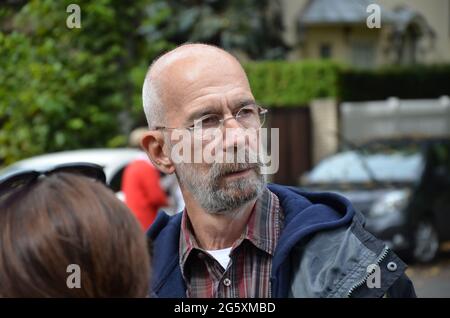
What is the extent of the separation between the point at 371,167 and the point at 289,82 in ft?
22.9

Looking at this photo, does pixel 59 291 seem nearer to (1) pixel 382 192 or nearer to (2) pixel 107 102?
(2) pixel 107 102

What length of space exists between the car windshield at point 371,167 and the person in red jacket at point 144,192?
15.1 feet

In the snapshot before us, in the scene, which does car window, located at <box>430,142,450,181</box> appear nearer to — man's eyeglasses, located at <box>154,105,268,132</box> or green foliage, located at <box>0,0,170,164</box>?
green foliage, located at <box>0,0,170,164</box>

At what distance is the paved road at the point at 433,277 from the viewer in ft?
32.4

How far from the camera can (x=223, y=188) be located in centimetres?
259

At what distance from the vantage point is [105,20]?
7617 millimetres

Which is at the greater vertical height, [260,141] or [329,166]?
[260,141]

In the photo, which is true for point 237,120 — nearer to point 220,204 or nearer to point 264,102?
point 220,204

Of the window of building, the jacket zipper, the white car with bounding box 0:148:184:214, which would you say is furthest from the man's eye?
the window of building

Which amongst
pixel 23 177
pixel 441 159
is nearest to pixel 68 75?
pixel 23 177

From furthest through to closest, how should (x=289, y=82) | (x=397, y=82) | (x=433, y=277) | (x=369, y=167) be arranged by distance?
(x=397, y=82), (x=289, y=82), (x=369, y=167), (x=433, y=277)

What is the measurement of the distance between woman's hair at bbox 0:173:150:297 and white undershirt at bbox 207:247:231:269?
72 cm

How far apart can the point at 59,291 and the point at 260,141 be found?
103cm

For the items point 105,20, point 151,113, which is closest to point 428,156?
point 105,20
